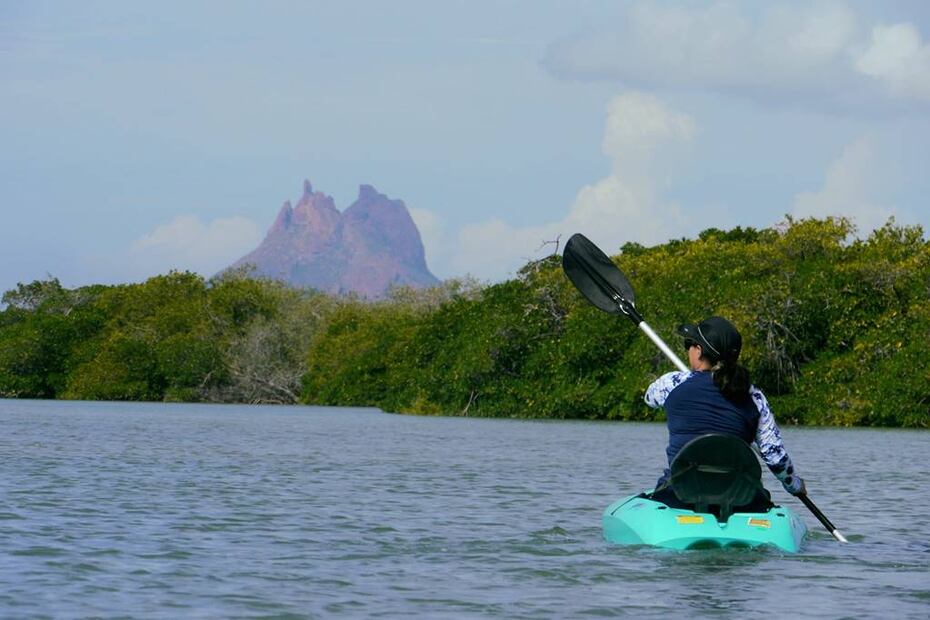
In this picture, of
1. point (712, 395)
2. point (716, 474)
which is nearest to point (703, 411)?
point (712, 395)

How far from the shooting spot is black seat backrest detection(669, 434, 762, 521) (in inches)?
366

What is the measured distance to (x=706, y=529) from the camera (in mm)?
9617

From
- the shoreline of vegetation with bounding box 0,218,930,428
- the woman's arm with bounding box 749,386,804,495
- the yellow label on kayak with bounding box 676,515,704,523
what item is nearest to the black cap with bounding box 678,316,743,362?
the woman's arm with bounding box 749,386,804,495

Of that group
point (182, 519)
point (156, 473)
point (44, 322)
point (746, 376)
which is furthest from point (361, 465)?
point (44, 322)

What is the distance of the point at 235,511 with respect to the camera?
1309 cm

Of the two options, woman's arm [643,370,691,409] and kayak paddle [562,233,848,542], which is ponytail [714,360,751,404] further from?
kayak paddle [562,233,848,542]

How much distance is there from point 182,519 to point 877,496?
23.6 ft

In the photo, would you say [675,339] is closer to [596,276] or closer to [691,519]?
[596,276]

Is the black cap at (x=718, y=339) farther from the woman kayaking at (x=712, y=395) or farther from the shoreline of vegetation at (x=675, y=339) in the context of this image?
the shoreline of vegetation at (x=675, y=339)

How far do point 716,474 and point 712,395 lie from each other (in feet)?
1.63

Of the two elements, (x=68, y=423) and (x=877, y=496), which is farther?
(x=68, y=423)

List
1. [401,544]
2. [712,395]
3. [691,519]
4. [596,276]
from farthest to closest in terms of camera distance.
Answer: [596,276] < [401,544] < [691,519] < [712,395]

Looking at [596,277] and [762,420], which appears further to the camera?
[596,277]

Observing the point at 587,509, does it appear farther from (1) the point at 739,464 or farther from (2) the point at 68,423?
(2) the point at 68,423
